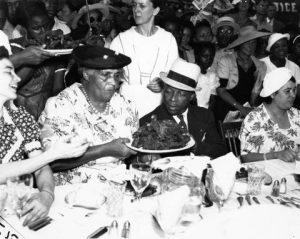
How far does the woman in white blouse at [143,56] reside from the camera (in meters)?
4.24

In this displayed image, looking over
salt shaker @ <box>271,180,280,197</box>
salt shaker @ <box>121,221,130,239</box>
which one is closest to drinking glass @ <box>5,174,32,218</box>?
salt shaker @ <box>121,221,130,239</box>

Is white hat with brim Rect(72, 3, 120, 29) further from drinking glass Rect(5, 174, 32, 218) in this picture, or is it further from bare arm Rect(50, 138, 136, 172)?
drinking glass Rect(5, 174, 32, 218)

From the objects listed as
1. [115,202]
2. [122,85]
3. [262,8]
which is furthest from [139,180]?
[262,8]

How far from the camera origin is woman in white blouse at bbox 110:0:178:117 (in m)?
4.24

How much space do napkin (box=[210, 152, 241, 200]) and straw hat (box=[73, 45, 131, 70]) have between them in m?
1.17

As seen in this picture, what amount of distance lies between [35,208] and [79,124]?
1.11 metres

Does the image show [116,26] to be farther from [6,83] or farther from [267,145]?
[6,83]

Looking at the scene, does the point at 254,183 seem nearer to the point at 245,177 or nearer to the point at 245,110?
the point at 245,177

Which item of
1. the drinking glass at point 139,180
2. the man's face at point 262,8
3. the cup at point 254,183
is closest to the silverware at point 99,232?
the drinking glass at point 139,180

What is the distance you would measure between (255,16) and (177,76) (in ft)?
16.8

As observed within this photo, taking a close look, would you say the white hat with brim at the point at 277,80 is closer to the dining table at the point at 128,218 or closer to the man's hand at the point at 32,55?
the dining table at the point at 128,218

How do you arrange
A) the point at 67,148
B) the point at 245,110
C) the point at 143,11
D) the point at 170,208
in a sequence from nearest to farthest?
the point at 170,208
the point at 67,148
the point at 143,11
the point at 245,110

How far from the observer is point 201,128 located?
379 cm

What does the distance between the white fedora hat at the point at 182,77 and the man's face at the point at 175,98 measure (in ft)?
0.18
